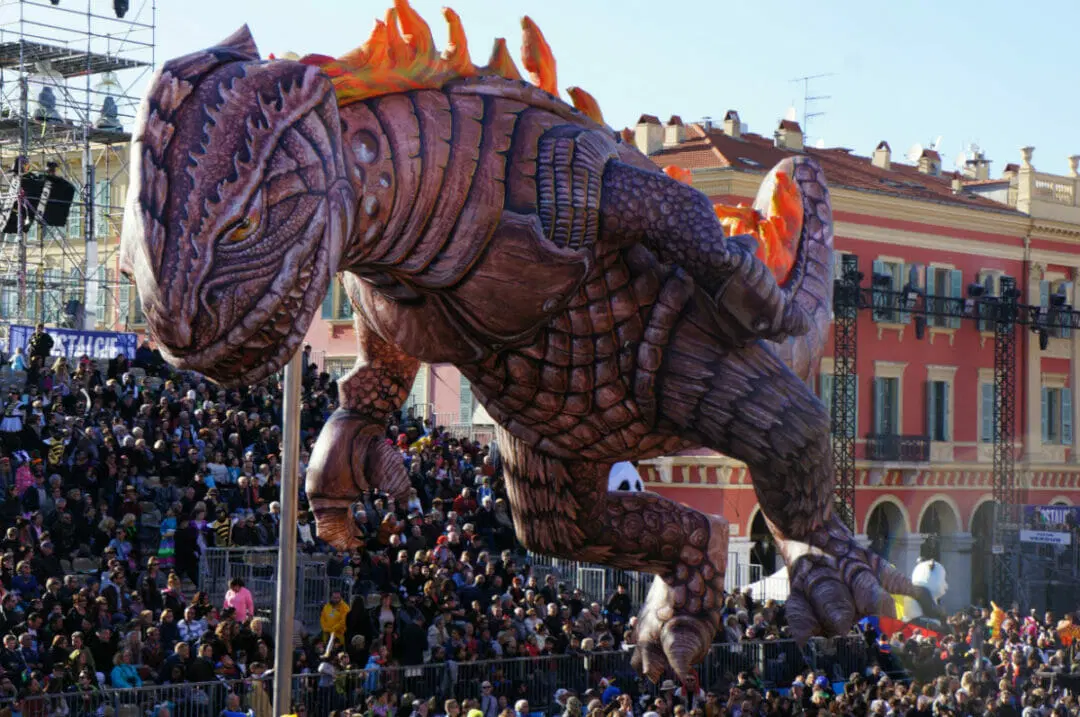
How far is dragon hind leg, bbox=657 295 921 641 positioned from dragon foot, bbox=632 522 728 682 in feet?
1.47

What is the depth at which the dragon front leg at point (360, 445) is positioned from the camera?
188 inches

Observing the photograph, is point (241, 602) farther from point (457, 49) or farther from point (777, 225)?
point (457, 49)

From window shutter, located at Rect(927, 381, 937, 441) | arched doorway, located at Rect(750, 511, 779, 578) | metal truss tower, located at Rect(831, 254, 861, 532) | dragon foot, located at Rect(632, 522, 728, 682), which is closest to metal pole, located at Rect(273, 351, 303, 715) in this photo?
dragon foot, located at Rect(632, 522, 728, 682)

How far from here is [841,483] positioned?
26.6 meters

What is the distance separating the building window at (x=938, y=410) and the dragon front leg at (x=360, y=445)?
1077 inches

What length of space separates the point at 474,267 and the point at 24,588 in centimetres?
737

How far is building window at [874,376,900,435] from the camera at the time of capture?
98.4 feet

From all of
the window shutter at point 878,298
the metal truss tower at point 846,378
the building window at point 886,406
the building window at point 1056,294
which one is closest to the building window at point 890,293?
the window shutter at point 878,298

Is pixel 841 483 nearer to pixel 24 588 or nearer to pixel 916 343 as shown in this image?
pixel 916 343

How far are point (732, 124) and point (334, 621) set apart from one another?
66.8 feet

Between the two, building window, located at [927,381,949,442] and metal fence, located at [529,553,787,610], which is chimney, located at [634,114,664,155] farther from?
metal fence, located at [529,553,787,610]

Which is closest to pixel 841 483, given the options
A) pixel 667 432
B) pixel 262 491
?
pixel 262 491

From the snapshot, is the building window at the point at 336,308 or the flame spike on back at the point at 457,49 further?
the building window at the point at 336,308

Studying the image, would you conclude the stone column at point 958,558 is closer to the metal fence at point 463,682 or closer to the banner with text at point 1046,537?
the banner with text at point 1046,537
